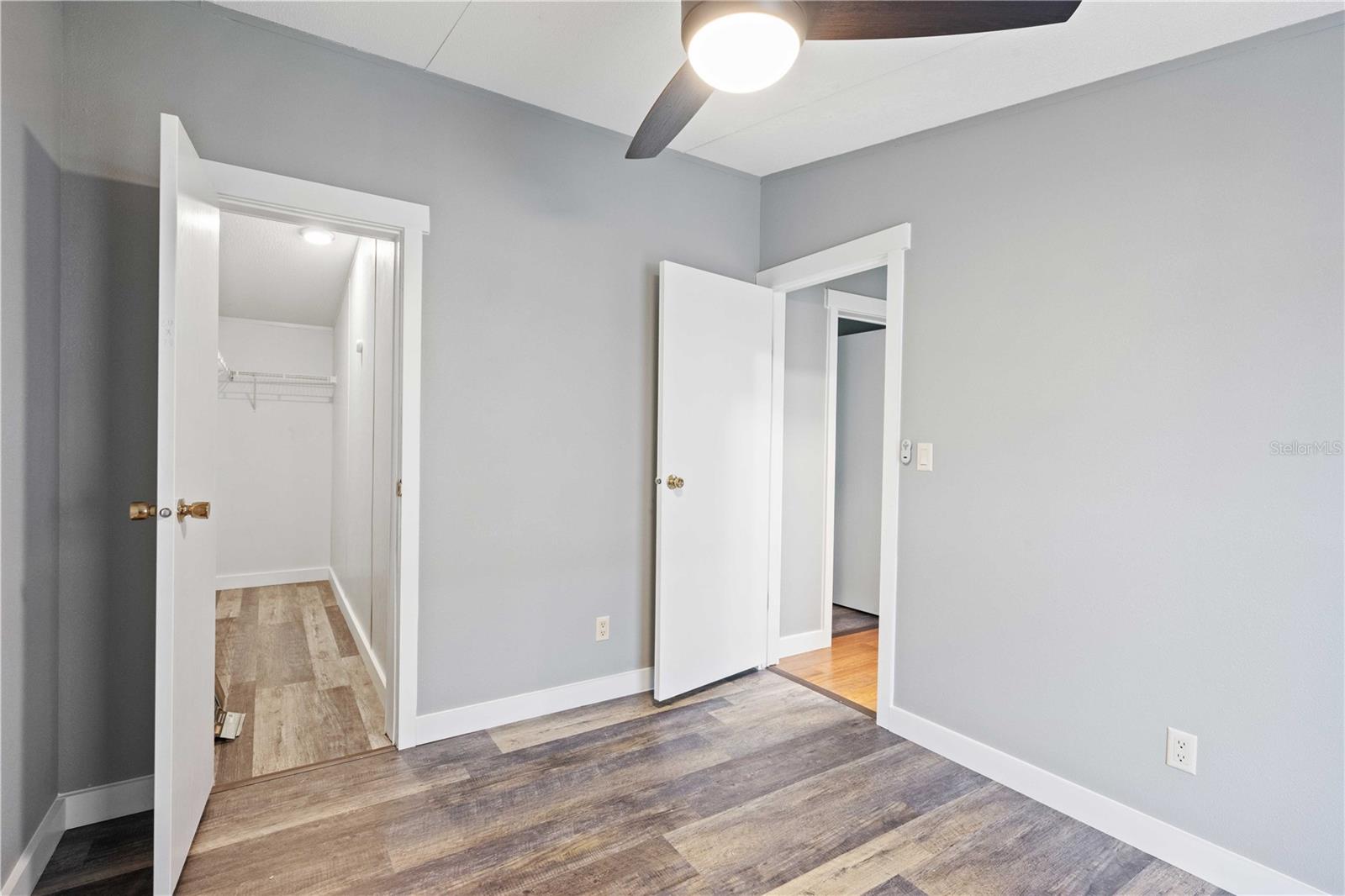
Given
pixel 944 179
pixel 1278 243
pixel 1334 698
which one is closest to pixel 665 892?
pixel 1334 698

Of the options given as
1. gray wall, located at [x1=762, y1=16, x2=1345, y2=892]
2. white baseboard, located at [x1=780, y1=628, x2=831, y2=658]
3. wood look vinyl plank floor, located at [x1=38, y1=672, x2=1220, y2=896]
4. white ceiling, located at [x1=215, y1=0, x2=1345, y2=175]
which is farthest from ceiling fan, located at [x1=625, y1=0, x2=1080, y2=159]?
white baseboard, located at [x1=780, y1=628, x2=831, y2=658]

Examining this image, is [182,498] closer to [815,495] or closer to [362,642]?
[362,642]

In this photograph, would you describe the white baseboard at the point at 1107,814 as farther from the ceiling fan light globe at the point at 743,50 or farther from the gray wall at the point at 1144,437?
the ceiling fan light globe at the point at 743,50

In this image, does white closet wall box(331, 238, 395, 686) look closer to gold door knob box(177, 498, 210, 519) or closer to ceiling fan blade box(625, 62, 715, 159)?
gold door knob box(177, 498, 210, 519)

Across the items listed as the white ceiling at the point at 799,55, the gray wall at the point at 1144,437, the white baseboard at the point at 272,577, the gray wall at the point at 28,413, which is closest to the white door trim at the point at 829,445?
the gray wall at the point at 1144,437

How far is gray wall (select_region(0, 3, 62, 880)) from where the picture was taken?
1.56 m

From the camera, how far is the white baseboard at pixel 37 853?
63.1 inches

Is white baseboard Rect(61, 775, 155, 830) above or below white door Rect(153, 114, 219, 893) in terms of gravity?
below

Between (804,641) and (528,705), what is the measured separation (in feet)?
5.37

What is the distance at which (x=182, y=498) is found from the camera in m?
1.66

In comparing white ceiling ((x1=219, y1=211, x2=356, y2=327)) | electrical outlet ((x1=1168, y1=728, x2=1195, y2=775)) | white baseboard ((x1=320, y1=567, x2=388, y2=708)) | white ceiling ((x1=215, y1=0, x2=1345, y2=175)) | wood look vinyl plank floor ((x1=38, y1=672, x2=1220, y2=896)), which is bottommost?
wood look vinyl plank floor ((x1=38, y1=672, x2=1220, y2=896))

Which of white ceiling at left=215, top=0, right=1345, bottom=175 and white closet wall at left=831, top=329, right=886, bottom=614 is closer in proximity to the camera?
white ceiling at left=215, top=0, right=1345, bottom=175

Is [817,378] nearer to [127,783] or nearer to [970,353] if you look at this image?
[970,353]

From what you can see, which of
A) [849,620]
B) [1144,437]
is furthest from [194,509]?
[849,620]
